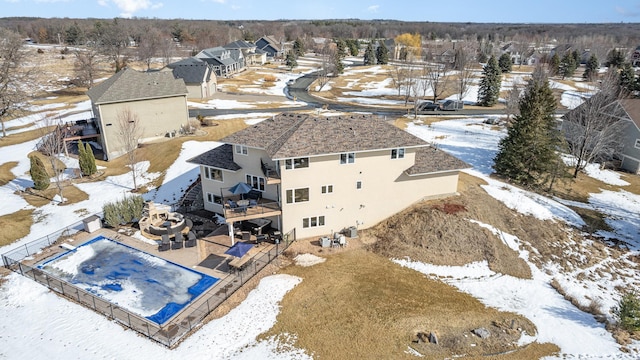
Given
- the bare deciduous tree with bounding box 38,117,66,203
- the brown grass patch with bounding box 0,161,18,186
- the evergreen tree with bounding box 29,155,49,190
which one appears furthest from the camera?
the brown grass patch with bounding box 0,161,18,186

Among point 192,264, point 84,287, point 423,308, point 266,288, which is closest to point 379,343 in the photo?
point 423,308

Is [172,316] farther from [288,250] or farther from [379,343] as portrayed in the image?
[379,343]

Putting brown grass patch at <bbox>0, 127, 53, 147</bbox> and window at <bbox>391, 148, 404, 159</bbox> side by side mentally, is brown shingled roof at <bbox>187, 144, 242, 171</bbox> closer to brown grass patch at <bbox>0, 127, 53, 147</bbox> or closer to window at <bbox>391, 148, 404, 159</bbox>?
window at <bbox>391, 148, 404, 159</bbox>

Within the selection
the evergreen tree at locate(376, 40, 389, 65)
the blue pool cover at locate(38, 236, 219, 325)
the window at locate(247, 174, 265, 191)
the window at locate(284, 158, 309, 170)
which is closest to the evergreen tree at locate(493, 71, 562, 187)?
the window at locate(284, 158, 309, 170)

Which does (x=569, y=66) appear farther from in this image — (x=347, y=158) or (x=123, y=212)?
(x=123, y=212)

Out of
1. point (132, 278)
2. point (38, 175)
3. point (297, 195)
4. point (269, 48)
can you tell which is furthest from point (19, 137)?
point (269, 48)

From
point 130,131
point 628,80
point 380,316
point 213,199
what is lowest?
point 380,316

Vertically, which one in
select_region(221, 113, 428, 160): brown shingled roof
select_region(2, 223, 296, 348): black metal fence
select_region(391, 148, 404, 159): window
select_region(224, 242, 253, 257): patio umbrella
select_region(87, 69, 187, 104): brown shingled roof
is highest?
select_region(87, 69, 187, 104): brown shingled roof
